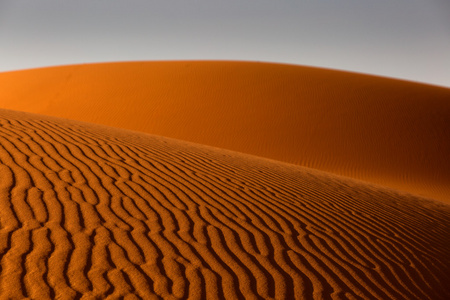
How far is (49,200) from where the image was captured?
4.19m

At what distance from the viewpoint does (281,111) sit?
24.2 meters

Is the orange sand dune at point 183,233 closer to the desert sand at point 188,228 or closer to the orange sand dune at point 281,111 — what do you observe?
the desert sand at point 188,228

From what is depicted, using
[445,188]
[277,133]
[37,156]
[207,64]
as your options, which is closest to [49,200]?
[37,156]

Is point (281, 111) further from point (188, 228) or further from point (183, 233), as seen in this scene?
point (183, 233)

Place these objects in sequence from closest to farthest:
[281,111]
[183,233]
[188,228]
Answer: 1. [183,233]
2. [188,228]
3. [281,111]

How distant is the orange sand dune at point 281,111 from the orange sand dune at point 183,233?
35.6ft

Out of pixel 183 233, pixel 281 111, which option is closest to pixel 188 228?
pixel 183 233

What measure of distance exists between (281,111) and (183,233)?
20.7 metres

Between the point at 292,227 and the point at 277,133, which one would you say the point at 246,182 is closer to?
the point at 292,227

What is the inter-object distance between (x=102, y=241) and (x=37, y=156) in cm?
241

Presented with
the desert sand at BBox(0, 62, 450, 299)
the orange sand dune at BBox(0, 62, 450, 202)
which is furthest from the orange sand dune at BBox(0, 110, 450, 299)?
the orange sand dune at BBox(0, 62, 450, 202)

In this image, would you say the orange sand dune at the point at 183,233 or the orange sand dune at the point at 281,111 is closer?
the orange sand dune at the point at 183,233

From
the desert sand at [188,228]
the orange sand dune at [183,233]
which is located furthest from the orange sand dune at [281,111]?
the orange sand dune at [183,233]

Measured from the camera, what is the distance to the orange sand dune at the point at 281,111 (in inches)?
763
